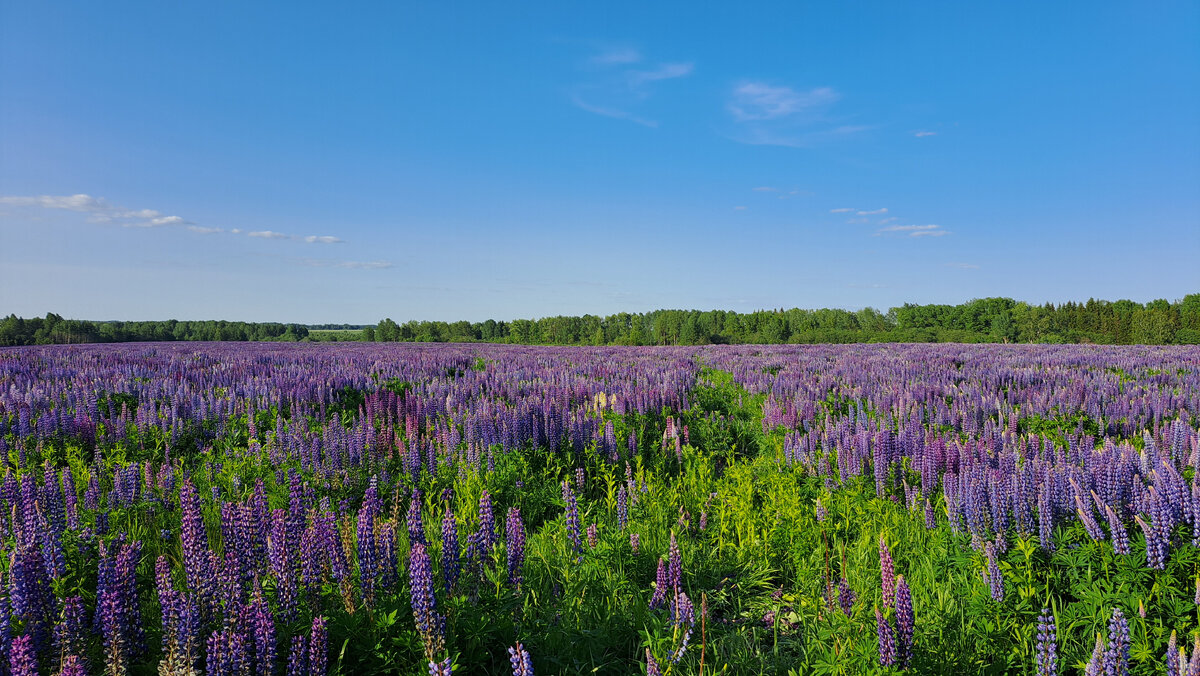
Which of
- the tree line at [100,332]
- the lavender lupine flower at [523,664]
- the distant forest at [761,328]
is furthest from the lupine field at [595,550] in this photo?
the tree line at [100,332]

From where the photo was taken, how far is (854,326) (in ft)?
298

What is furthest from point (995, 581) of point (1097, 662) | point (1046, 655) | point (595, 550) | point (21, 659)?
point (21, 659)

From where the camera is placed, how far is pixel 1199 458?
3662mm

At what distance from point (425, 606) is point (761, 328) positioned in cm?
10002

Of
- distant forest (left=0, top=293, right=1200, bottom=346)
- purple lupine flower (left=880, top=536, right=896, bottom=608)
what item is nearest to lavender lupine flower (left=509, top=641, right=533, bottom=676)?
purple lupine flower (left=880, top=536, right=896, bottom=608)

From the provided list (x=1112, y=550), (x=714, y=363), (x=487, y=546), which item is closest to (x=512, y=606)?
(x=487, y=546)

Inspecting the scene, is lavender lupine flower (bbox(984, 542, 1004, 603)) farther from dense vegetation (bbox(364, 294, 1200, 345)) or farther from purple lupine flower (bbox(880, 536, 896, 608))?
dense vegetation (bbox(364, 294, 1200, 345))

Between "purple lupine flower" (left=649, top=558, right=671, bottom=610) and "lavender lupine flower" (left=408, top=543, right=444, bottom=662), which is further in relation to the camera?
"purple lupine flower" (left=649, top=558, right=671, bottom=610)

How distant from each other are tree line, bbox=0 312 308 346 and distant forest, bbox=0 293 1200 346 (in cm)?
12

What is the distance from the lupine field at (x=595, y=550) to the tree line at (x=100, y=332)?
176ft

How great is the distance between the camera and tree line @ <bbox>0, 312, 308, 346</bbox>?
4688cm

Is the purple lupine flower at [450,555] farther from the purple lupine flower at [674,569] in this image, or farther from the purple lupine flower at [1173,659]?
the purple lupine flower at [1173,659]

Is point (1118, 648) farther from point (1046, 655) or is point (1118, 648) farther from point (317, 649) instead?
point (317, 649)

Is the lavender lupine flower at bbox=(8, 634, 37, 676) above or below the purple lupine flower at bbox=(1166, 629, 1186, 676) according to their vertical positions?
above
